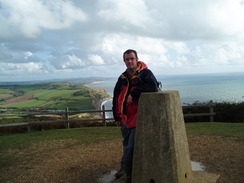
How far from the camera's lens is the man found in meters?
3.73

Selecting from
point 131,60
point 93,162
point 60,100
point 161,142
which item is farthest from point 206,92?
point 161,142

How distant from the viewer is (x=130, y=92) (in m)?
3.77

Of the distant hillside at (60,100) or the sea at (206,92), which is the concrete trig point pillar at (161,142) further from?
the distant hillside at (60,100)

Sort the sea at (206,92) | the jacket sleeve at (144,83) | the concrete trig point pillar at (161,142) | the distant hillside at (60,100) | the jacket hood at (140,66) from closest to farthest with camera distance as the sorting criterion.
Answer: the concrete trig point pillar at (161,142)
the jacket sleeve at (144,83)
the jacket hood at (140,66)
the sea at (206,92)
the distant hillside at (60,100)

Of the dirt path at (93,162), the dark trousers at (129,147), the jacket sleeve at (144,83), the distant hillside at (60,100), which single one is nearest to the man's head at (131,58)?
the jacket sleeve at (144,83)

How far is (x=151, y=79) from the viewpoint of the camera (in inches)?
146

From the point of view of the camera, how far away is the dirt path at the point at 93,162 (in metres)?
4.88

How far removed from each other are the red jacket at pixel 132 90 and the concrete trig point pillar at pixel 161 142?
9.2 inches

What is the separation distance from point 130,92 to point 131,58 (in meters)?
0.59

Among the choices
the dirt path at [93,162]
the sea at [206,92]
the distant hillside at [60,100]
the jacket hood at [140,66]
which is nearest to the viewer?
the jacket hood at [140,66]

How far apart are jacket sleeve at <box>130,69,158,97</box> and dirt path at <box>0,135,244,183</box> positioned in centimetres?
212

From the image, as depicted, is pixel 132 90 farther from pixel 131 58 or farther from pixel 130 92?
pixel 131 58

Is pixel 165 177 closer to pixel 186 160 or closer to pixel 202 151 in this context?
pixel 186 160

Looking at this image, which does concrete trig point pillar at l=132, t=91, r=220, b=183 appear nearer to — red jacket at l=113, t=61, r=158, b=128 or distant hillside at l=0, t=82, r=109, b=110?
red jacket at l=113, t=61, r=158, b=128
